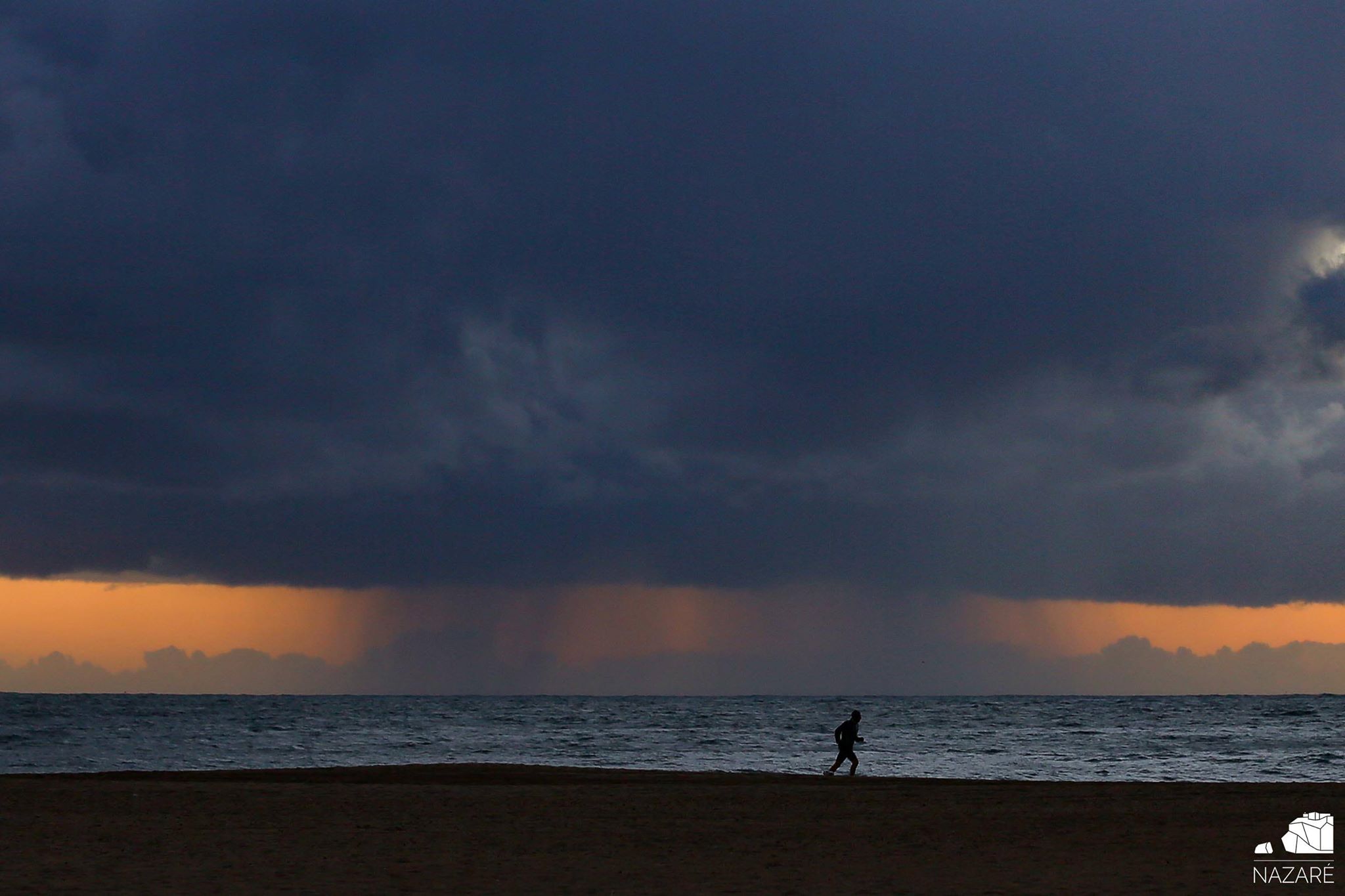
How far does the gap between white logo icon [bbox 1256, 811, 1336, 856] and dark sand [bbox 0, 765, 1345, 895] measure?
274 mm

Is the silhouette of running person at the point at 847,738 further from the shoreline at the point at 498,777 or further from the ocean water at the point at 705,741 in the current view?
the ocean water at the point at 705,741

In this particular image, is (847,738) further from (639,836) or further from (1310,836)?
(1310,836)

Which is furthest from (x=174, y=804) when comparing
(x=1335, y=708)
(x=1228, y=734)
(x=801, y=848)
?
(x=1335, y=708)

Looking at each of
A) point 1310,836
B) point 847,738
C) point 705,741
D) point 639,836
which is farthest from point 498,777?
point 705,741

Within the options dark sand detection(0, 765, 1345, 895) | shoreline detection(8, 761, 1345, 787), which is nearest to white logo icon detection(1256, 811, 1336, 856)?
dark sand detection(0, 765, 1345, 895)

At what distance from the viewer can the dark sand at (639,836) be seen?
48.3ft

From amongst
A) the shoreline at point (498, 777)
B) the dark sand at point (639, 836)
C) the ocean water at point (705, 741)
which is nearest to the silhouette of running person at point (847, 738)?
the shoreline at point (498, 777)

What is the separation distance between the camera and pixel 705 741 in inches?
2574

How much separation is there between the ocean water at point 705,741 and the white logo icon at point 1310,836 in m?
18.9

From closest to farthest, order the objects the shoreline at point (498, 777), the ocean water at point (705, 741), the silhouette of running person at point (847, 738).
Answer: the shoreline at point (498, 777)
the silhouette of running person at point (847, 738)
the ocean water at point (705, 741)

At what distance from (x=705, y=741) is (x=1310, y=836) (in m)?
48.5

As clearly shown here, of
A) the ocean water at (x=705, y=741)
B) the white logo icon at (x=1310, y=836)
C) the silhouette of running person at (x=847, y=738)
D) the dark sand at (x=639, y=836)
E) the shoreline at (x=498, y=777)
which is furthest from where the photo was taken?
the ocean water at (x=705, y=741)

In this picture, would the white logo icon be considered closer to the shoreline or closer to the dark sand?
the dark sand

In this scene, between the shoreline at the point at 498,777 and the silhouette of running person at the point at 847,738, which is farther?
the silhouette of running person at the point at 847,738
